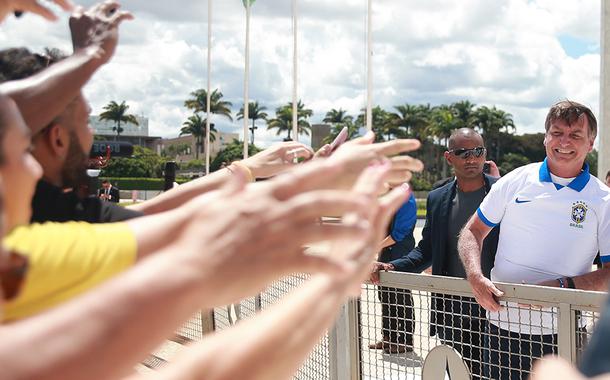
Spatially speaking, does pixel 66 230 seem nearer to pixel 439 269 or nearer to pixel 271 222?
pixel 271 222

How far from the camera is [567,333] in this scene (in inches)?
139

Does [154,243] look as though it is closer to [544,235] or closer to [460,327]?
[460,327]

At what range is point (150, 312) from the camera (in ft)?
3.66

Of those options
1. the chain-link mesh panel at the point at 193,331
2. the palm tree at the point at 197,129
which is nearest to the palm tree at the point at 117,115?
the palm tree at the point at 197,129

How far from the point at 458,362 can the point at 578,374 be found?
2.93 meters

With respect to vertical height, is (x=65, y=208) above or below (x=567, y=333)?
above

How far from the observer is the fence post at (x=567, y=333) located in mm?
3533

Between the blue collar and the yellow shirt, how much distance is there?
2962 mm

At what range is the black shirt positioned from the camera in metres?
2.28

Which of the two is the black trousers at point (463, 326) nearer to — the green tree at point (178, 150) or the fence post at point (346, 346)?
the fence post at point (346, 346)

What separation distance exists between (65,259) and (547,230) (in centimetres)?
305

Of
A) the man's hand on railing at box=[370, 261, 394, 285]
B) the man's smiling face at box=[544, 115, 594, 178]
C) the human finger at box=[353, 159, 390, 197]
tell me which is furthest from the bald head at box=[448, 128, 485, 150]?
the human finger at box=[353, 159, 390, 197]

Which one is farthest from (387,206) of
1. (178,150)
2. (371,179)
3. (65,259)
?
(178,150)

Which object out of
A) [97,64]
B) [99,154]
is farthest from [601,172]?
[97,64]
